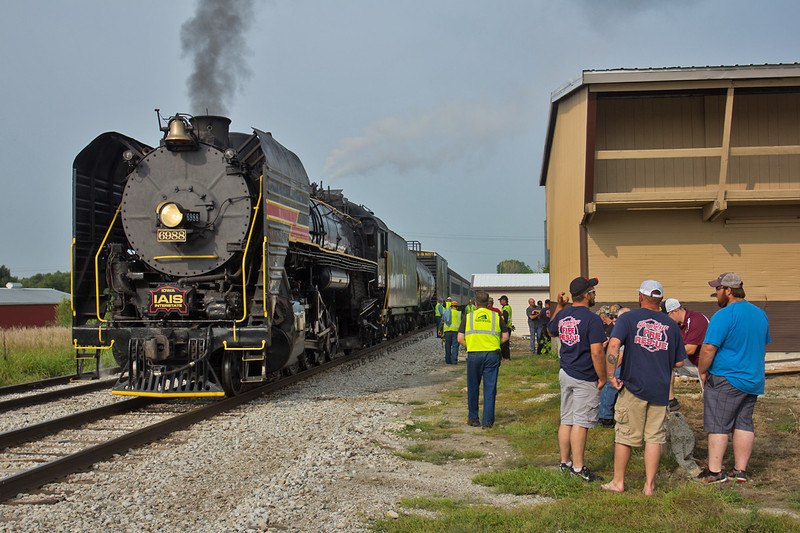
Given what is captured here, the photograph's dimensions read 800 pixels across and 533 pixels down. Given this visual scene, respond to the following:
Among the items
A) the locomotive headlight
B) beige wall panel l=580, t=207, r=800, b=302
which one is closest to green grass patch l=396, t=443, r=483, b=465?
the locomotive headlight

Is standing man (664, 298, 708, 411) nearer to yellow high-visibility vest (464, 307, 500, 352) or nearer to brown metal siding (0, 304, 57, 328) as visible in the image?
yellow high-visibility vest (464, 307, 500, 352)

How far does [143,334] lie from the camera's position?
27.0 ft

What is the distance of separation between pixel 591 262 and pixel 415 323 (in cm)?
1606

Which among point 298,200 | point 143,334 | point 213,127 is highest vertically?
point 213,127

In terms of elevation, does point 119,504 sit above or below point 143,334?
below

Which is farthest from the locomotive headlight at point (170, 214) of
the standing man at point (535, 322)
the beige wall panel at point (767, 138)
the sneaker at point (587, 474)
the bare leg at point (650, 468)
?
the standing man at point (535, 322)

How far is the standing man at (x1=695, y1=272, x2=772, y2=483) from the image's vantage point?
4934 millimetres

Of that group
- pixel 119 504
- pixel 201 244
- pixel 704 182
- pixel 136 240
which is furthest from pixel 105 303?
pixel 704 182

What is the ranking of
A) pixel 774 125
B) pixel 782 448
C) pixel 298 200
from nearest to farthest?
pixel 782 448, pixel 298 200, pixel 774 125

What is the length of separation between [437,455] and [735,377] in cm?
277

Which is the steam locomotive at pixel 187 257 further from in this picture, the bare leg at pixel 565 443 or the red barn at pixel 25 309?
the red barn at pixel 25 309

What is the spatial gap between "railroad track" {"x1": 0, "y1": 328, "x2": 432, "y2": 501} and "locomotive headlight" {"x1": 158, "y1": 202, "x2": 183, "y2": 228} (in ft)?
8.24

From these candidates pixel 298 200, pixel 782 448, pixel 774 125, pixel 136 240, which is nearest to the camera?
pixel 782 448

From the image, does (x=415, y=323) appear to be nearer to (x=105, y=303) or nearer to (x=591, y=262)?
(x=591, y=262)
